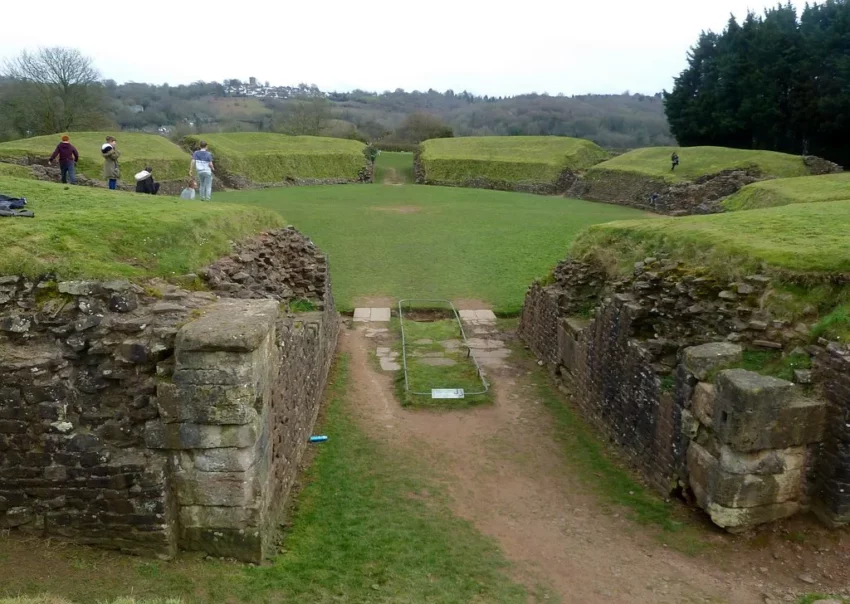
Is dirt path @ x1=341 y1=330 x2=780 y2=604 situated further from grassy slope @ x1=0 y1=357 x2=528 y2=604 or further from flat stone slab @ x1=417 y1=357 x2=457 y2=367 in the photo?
flat stone slab @ x1=417 y1=357 x2=457 y2=367

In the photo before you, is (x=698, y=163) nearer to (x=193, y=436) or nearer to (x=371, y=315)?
(x=371, y=315)

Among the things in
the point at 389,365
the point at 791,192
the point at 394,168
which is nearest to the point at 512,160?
the point at 394,168

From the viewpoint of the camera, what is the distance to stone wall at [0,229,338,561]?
5.33m

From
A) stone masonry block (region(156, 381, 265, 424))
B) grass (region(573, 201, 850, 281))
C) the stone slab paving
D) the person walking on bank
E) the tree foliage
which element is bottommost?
the stone slab paving

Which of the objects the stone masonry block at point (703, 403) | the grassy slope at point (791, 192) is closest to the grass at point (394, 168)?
the grassy slope at point (791, 192)

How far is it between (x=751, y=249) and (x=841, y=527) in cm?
356

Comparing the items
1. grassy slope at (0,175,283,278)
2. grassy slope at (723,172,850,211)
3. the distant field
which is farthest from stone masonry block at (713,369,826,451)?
the distant field

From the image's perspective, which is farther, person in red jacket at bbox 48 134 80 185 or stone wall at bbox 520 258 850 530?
person in red jacket at bbox 48 134 80 185

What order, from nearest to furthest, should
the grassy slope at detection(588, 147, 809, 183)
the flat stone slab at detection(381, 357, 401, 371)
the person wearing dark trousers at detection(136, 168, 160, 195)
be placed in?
1. the flat stone slab at detection(381, 357, 401, 371)
2. the person wearing dark trousers at detection(136, 168, 160, 195)
3. the grassy slope at detection(588, 147, 809, 183)

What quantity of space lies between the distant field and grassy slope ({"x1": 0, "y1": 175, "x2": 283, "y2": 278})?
3000cm

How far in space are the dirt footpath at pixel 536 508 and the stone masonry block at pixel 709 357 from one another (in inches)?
69.0

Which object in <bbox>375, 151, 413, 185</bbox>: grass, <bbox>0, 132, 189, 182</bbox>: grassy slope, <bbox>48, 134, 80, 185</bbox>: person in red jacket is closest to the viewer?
<bbox>48, 134, 80, 185</bbox>: person in red jacket

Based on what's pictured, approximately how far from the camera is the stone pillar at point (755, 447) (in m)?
6.01

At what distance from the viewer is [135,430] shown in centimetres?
547
